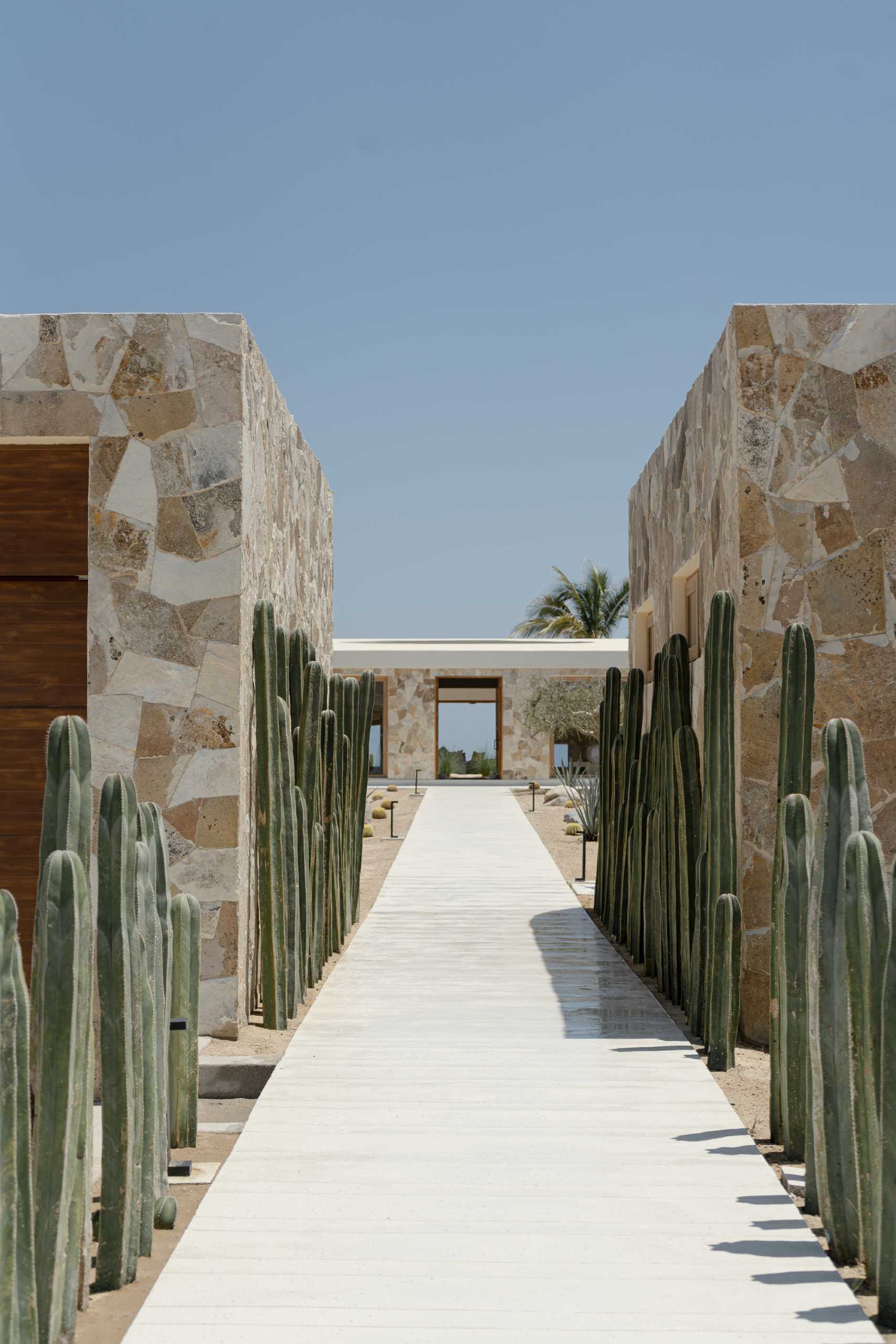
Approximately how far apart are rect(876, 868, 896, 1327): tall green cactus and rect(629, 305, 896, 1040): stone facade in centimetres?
295

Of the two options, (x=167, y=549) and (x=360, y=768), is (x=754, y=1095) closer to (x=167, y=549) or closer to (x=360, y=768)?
(x=167, y=549)

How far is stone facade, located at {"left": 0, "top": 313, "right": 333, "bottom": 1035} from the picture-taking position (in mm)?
6191

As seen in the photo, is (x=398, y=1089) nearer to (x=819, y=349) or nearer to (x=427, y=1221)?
(x=427, y=1221)

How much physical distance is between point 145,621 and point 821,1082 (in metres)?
3.90

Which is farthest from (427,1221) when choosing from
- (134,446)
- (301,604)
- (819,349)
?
(301,604)

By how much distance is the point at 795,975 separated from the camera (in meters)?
4.38

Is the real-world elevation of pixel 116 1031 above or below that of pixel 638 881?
above

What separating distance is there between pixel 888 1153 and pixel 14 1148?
206cm

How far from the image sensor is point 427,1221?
3805mm

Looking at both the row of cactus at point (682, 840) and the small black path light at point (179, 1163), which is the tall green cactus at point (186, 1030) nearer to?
the small black path light at point (179, 1163)

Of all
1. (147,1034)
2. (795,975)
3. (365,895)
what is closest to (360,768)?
(365,895)

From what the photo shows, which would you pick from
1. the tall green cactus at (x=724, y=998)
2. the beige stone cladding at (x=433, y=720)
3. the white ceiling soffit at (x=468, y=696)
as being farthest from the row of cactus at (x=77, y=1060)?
the white ceiling soffit at (x=468, y=696)

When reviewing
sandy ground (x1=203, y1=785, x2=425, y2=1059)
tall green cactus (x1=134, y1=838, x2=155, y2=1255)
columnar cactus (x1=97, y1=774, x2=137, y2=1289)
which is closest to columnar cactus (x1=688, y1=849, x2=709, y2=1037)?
sandy ground (x1=203, y1=785, x2=425, y2=1059)

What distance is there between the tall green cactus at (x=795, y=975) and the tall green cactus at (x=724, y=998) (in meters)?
0.88
